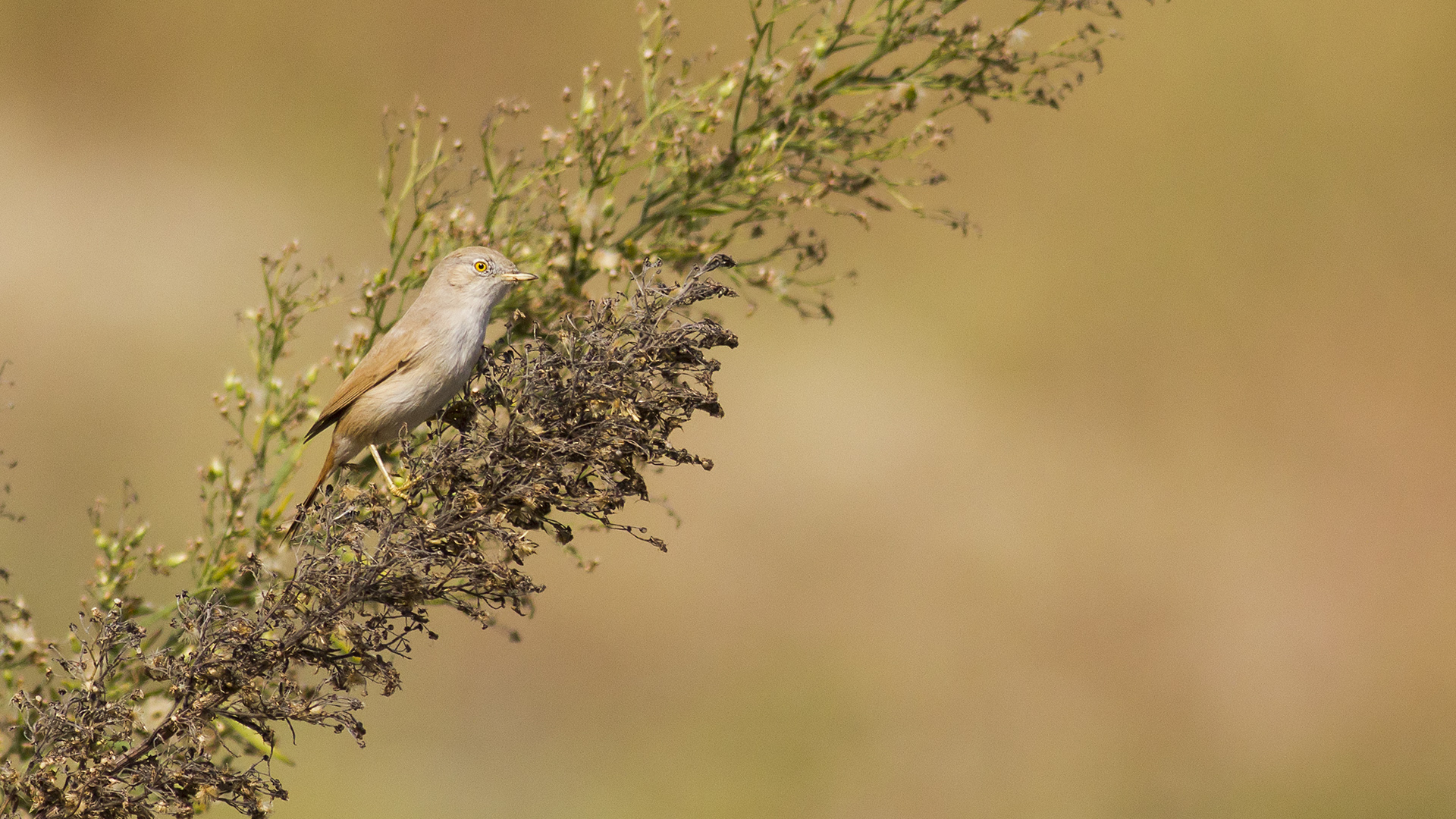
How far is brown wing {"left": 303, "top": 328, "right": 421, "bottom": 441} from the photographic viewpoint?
Answer: 2691 mm

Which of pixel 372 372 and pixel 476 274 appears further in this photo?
pixel 372 372

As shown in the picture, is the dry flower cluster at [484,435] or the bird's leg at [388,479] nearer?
the dry flower cluster at [484,435]

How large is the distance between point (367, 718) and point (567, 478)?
5.11 m

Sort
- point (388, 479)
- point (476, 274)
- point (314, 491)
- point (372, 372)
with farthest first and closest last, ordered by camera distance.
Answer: point (314, 491) < point (372, 372) < point (476, 274) < point (388, 479)

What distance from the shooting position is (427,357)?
2.69 meters

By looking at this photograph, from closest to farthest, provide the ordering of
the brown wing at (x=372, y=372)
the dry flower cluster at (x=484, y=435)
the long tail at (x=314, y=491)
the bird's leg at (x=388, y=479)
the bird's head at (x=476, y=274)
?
the dry flower cluster at (x=484, y=435)
the bird's leg at (x=388, y=479)
the long tail at (x=314, y=491)
the bird's head at (x=476, y=274)
the brown wing at (x=372, y=372)

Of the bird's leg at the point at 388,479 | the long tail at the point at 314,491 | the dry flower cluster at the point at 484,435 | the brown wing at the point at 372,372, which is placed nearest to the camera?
the dry flower cluster at the point at 484,435

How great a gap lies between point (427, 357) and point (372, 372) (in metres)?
0.15

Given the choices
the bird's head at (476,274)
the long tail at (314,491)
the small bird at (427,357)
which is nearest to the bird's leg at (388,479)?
the small bird at (427,357)

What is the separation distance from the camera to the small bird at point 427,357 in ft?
8.62

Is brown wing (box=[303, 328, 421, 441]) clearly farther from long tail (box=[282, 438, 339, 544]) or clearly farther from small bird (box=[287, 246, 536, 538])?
long tail (box=[282, 438, 339, 544])

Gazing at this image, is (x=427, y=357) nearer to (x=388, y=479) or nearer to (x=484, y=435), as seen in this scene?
(x=388, y=479)

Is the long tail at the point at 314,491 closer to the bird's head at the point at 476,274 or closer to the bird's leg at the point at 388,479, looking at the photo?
the bird's leg at the point at 388,479

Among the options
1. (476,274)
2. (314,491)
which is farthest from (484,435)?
(314,491)
